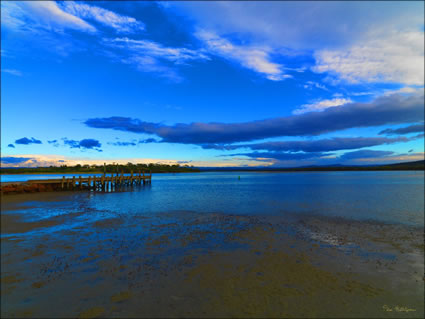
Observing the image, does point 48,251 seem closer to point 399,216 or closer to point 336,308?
point 336,308

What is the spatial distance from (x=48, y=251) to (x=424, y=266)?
57.8 ft

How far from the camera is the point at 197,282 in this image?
8.84 m

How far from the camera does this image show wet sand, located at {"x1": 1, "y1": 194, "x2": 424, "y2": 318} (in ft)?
23.9

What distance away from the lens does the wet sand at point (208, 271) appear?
729 centimetres

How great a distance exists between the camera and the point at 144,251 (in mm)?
11922

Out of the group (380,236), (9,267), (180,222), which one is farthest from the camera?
(180,222)

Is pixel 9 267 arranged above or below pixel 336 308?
above

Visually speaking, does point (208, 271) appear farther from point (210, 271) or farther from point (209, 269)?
point (209, 269)

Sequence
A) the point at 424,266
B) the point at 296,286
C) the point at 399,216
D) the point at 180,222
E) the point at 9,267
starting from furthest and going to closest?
the point at 399,216 → the point at 180,222 → the point at 424,266 → the point at 9,267 → the point at 296,286

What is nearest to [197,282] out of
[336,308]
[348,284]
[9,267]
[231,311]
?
[231,311]

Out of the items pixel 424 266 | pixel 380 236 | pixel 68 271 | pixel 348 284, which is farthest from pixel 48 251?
pixel 380 236

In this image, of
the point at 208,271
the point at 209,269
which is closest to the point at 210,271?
the point at 208,271

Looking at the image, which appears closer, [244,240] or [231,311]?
[231,311]

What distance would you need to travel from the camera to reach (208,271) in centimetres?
982
